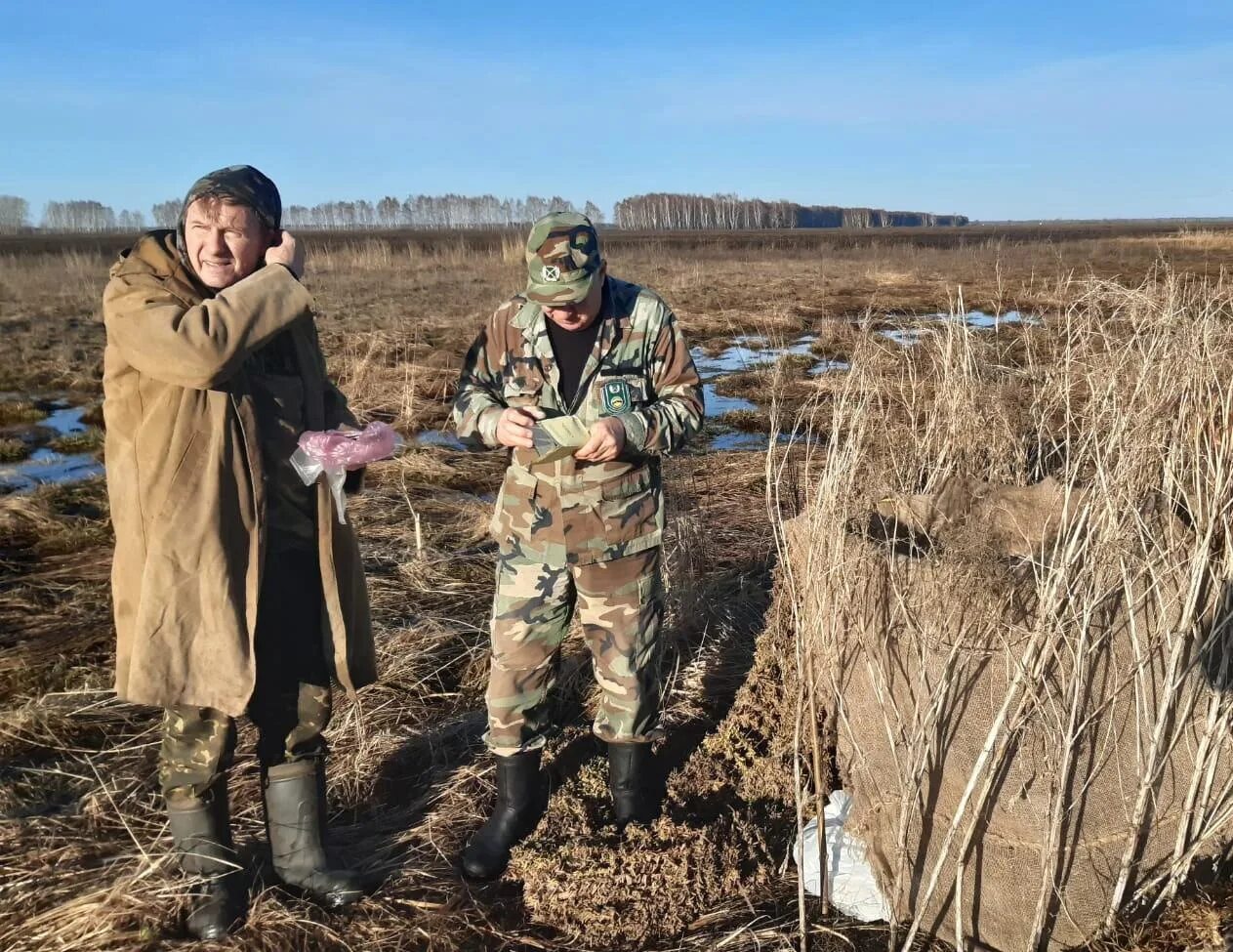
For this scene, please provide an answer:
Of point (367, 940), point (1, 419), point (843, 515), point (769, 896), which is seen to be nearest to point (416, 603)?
point (367, 940)

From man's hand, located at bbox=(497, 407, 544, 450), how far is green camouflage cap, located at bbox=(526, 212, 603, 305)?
1.02ft

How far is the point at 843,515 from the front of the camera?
2.15 metres

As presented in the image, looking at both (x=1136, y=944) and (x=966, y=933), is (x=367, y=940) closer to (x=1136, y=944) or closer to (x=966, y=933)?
(x=966, y=933)

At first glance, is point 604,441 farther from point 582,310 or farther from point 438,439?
Answer: point 438,439

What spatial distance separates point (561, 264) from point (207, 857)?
1788 millimetres

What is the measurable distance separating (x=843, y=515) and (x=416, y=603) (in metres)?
2.73

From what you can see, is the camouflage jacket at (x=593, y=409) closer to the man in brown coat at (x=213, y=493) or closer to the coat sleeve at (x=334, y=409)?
the coat sleeve at (x=334, y=409)

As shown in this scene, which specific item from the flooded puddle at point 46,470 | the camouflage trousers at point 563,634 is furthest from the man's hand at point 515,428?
the flooded puddle at point 46,470

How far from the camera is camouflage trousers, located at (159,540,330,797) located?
2.10 meters

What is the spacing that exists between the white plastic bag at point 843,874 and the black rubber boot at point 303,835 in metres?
1.26

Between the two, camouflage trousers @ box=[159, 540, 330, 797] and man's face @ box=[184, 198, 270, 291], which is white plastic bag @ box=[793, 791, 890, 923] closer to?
camouflage trousers @ box=[159, 540, 330, 797]

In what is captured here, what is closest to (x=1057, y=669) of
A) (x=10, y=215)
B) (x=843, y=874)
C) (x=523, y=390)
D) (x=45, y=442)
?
(x=843, y=874)

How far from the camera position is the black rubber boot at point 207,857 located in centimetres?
215

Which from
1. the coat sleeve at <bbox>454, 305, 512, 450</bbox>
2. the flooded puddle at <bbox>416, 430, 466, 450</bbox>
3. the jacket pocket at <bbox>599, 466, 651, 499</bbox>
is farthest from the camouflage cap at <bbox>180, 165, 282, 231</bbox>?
the flooded puddle at <bbox>416, 430, 466, 450</bbox>
